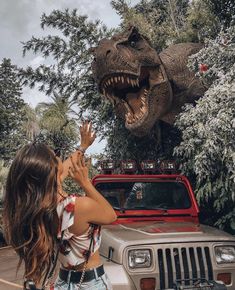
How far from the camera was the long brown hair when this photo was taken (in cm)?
183

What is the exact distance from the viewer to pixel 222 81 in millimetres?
6246

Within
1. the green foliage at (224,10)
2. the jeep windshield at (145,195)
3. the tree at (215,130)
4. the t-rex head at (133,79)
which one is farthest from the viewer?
the green foliage at (224,10)

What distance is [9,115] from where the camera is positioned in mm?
27828

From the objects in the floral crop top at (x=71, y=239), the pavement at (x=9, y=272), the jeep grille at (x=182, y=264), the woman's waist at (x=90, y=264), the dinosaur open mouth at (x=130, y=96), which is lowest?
the pavement at (x=9, y=272)

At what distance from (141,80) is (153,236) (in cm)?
426

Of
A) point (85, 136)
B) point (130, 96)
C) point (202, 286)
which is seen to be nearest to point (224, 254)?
point (202, 286)

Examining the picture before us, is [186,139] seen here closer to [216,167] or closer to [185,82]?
[216,167]

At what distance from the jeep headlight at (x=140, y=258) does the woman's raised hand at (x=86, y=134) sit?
1.89 m

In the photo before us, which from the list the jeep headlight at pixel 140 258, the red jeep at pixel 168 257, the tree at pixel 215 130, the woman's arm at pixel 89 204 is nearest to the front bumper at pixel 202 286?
the red jeep at pixel 168 257

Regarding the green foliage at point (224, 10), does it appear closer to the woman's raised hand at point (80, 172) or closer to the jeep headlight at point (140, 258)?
the jeep headlight at point (140, 258)

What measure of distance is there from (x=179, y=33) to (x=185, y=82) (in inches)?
106

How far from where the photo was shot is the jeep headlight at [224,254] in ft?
12.6

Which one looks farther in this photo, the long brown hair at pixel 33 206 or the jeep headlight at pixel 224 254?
the jeep headlight at pixel 224 254

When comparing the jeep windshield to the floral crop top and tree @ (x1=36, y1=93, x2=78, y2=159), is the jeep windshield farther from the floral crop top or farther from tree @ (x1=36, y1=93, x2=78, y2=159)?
tree @ (x1=36, y1=93, x2=78, y2=159)
